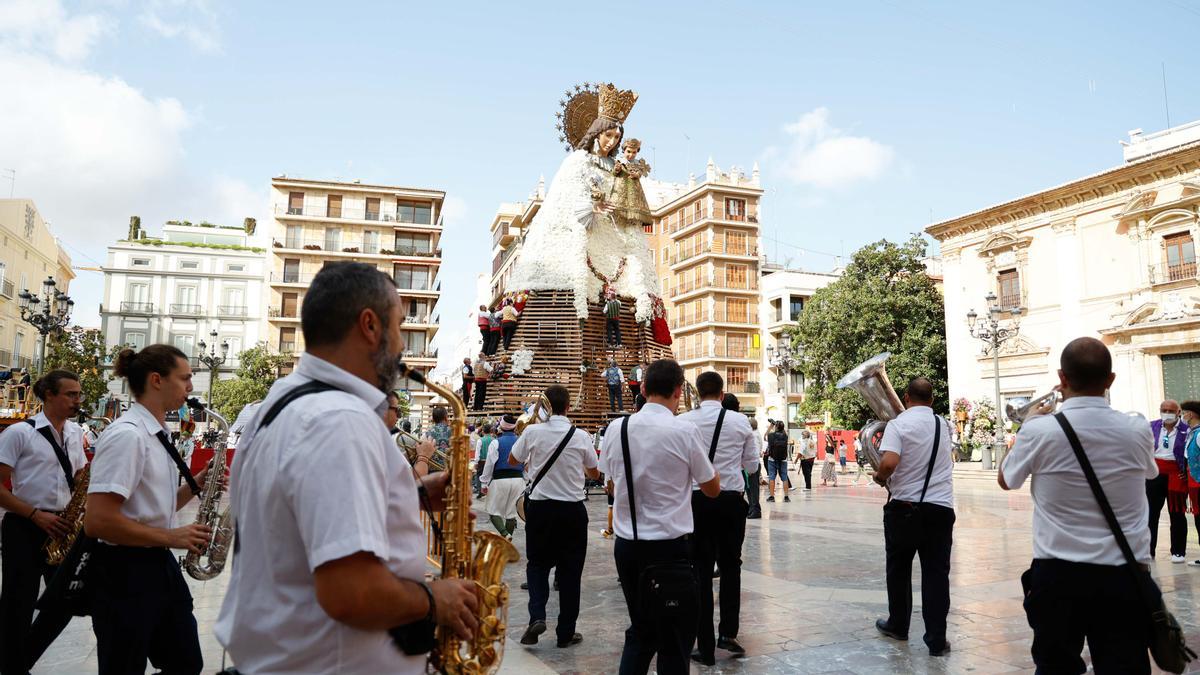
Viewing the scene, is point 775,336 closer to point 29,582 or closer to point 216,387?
point 216,387

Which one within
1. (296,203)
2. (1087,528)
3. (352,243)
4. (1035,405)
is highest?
(296,203)

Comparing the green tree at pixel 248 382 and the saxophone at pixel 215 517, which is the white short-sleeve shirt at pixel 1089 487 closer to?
the saxophone at pixel 215 517

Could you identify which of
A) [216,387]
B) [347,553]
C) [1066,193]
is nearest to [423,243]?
[216,387]

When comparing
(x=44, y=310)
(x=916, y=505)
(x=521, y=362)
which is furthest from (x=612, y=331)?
(x=44, y=310)

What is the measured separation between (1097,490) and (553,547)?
3.44 m

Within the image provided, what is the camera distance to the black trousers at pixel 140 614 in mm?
3160

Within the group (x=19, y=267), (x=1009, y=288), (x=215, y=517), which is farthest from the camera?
(x=19, y=267)

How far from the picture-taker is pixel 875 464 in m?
5.77

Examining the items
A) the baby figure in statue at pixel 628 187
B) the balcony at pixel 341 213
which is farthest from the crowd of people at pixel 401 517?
the balcony at pixel 341 213

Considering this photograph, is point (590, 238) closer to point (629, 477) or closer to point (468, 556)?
point (629, 477)

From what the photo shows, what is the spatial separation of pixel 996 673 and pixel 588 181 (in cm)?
1200

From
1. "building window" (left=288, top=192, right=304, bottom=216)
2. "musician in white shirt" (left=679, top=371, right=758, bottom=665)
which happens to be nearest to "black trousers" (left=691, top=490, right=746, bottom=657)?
"musician in white shirt" (left=679, top=371, right=758, bottom=665)

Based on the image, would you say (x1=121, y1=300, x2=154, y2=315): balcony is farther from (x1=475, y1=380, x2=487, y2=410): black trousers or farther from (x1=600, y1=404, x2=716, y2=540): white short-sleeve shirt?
(x1=600, y1=404, x2=716, y2=540): white short-sleeve shirt

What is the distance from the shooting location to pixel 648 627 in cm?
376
